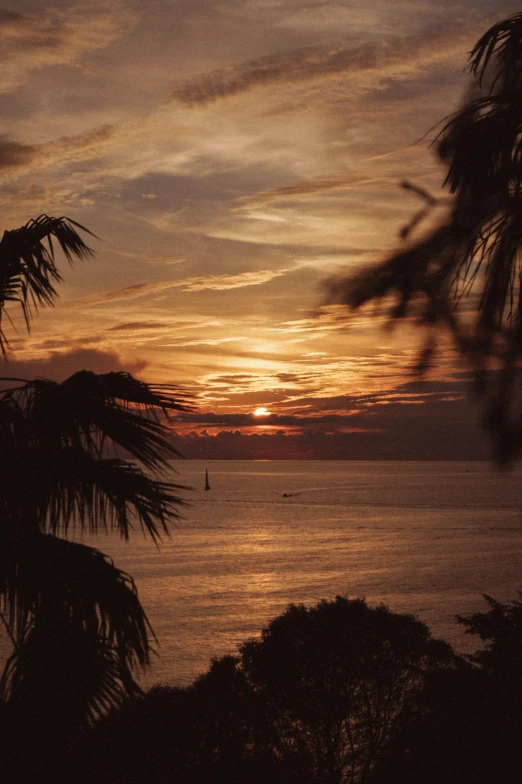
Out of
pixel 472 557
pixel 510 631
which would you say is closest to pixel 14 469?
pixel 510 631

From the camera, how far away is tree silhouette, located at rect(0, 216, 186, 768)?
582 cm

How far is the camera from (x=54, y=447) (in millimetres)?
6164

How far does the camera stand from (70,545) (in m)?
6.10

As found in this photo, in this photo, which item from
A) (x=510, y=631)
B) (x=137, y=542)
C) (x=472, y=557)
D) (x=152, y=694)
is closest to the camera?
(x=510, y=631)

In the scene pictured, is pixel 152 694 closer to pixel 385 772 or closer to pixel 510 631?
pixel 385 772

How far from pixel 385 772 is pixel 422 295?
19.6 metres

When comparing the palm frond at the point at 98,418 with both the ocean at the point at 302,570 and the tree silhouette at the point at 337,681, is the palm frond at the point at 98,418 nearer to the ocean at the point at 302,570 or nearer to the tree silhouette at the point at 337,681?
the tree silhouette at the point at 337,681

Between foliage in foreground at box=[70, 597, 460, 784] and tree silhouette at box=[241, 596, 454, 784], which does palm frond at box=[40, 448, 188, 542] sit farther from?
tree silhouette at box=[241, 596, 454, 784]

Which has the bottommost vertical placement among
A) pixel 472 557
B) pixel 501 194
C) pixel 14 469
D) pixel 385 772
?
pixel 472 557

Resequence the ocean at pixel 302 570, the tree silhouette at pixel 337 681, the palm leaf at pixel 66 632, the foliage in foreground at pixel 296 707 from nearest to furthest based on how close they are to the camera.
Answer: the palm leaf at pixel 66 632 → the foliage in foreground at pixel 296 707 → the tree silhouette at pixel 337 681 → the ocean at pixel 302 570

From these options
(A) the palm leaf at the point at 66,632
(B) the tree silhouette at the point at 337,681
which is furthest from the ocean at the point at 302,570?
(A) the palm leaf at the point at 66,632

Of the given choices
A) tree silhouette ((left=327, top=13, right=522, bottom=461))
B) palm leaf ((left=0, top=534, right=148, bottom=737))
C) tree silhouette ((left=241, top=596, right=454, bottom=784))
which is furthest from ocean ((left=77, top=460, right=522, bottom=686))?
tree silhouette ((left=327, top=13, right=522, bottom=461))

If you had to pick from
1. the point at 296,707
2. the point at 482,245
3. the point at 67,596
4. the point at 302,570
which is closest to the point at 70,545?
the point at 67,596

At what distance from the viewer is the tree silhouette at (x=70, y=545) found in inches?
229
